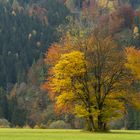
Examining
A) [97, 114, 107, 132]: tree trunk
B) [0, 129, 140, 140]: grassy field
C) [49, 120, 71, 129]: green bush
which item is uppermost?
[49, 120, 71, 129]: green bush

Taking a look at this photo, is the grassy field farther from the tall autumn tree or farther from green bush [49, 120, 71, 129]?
green bush [49, 120, 71, 129]

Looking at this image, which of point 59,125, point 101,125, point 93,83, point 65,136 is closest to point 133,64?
point 93,83

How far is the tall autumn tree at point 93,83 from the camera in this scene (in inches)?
2842

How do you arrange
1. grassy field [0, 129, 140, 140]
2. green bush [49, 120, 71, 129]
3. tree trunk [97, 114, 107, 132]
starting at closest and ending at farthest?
grassy field [0, 129, 140, 140], tree trunk [97, 114, 107, 132], green bush [49, 120, 71, 129]

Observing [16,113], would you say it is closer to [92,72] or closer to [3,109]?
[3,109]

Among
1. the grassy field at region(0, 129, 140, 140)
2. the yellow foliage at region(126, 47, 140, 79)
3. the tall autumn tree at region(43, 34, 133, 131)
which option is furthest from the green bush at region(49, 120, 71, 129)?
the grassy field at region(0, 129, 140, 140)

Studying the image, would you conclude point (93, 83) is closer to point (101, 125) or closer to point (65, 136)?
point (101, 125)

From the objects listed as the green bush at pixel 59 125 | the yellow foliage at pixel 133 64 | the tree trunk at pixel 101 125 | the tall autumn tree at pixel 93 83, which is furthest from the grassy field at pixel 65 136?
the green bush at pixel 59 125

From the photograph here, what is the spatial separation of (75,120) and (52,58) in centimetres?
4809

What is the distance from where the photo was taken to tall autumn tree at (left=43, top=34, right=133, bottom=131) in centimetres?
7219

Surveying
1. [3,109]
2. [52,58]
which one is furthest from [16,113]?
[52,58]

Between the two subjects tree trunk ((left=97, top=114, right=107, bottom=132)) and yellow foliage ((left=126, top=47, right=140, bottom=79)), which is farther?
tree trunk ((left=97, top=114, right=107, bottom=132))

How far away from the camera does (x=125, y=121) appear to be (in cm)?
12525

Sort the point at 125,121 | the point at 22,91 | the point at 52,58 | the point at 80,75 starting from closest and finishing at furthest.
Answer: the point at 80,75 < the point at 52,58 < the point at 125,121 < the point at 22,91
